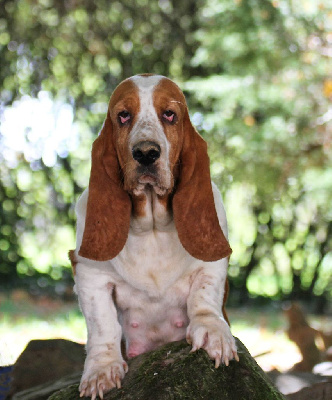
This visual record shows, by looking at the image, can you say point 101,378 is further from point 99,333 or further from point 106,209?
point 106,209

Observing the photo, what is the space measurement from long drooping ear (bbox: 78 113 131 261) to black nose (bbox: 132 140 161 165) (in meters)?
0.31

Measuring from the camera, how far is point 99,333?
2.66m

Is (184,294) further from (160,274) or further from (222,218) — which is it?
(222,218)

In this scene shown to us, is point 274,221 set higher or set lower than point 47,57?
lower

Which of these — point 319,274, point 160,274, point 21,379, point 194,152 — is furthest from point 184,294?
point 319,274

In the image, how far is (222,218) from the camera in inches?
116

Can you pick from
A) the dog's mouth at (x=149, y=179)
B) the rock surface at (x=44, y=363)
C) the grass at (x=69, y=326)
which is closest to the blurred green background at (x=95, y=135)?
the grass at (x=69, y=326)

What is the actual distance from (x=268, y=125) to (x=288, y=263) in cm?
306

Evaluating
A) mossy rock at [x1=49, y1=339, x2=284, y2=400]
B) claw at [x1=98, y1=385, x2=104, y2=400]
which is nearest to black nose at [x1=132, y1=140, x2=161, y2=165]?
mossy rock at [x1=49, y1=339, x2=284, y2=400]

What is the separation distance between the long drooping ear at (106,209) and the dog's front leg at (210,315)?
430 mm

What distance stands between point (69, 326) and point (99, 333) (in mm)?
4084

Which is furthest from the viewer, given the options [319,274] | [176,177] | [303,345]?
[319,274]

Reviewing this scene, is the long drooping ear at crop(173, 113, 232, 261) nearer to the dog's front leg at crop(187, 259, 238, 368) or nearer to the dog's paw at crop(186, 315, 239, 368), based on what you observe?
the dog's front leg at crop(187, 259, 238, 368)

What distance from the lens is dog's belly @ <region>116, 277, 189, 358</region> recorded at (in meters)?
2.84
